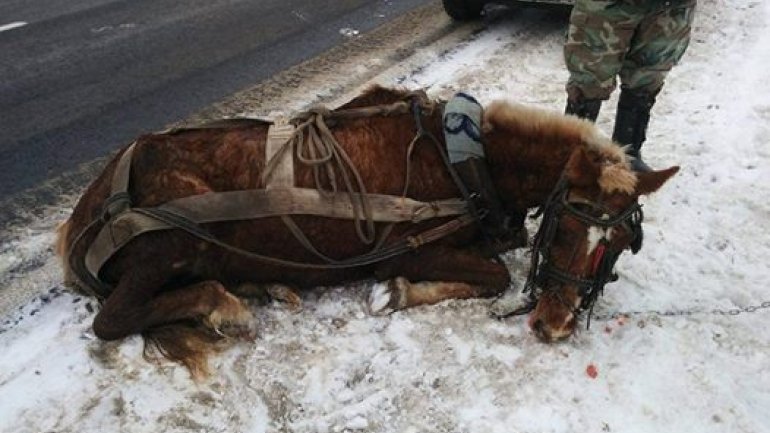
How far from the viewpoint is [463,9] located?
25.7ft

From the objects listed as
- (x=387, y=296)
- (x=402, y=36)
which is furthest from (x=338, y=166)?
(x=402, y=36)

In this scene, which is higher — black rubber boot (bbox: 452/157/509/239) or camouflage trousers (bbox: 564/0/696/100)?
camouflage trousers (bbox: 564/0/696/100)

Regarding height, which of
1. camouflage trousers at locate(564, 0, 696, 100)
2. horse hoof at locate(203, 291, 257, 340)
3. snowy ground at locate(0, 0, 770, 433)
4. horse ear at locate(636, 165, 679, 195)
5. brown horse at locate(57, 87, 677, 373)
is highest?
camouflage trousers at locate(564, 0, 696, 100)

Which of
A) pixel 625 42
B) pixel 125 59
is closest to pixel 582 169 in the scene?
pixel 625 42

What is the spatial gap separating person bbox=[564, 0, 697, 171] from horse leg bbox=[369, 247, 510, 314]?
43.8 inches

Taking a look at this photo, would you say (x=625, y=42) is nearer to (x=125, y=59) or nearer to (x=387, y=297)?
(x=387, y=297)

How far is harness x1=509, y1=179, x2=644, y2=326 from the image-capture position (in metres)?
3.22

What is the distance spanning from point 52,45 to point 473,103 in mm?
5988

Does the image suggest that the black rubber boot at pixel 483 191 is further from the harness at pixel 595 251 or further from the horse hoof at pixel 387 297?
the horse hoof at pixel 387 297

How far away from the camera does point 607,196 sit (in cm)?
320

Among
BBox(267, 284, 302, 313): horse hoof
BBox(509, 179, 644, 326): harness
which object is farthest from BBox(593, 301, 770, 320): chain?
BBox(267, 284, 302, 313): horse hoof

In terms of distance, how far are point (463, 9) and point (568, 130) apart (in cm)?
475

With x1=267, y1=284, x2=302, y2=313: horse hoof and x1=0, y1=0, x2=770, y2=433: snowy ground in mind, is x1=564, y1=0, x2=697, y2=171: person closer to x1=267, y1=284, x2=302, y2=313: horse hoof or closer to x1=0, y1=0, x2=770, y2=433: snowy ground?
x1=0, y1=0, x2=770, y2=433: snowy ground

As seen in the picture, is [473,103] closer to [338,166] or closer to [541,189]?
[541,189]
